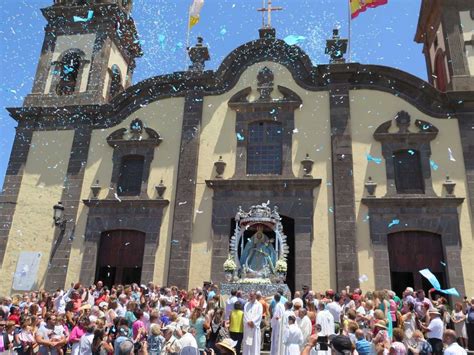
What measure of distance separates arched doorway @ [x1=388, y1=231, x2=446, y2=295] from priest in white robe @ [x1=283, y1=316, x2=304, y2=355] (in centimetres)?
817

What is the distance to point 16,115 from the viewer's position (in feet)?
65.9

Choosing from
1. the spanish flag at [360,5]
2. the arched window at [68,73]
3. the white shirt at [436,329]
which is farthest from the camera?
the arched window at [68,73]

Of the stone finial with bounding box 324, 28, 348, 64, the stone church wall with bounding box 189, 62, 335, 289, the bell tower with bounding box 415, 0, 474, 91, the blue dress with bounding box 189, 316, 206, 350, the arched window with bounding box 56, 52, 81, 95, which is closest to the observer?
the blue dress with bounding box 189, 316, 206, 350

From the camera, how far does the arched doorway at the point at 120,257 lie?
671 inches

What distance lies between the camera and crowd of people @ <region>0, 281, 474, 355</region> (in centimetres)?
702

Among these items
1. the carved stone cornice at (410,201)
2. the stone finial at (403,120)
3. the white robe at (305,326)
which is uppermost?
the stone finial at (403,120)

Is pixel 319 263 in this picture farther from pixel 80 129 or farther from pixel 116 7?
pixel 116 7

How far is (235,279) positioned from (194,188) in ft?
14.0

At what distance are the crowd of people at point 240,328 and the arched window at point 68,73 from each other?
40.1ft

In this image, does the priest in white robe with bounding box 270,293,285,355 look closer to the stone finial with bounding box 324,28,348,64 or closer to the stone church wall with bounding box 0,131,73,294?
the stone church wall with bounding box 0,131,73,294

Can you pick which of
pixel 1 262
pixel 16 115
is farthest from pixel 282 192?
pixel 16 115

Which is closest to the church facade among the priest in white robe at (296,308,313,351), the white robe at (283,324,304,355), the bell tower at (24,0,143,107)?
the bell tower at (24,0,143,107)

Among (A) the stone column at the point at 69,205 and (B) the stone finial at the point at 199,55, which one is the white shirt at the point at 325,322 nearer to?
(A) the stone column at the point at 69,205

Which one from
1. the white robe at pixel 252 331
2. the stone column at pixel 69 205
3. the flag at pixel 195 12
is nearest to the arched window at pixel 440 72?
the flag at pixel 195 12
